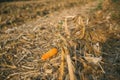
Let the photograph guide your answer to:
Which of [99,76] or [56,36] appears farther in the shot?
[56,36]

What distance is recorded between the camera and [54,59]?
2.83 meters

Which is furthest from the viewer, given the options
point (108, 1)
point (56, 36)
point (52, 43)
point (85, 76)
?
point (108, 1)

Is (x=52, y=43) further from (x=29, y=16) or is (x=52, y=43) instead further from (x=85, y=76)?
(x=29, y=16)

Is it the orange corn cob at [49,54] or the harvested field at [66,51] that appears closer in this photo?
the harvested field at [66,51]

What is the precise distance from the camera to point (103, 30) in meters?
3.68

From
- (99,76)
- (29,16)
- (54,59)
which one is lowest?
(99,76)

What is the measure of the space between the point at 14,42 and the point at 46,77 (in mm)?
1162

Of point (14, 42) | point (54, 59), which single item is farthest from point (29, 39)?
point (54, 59)

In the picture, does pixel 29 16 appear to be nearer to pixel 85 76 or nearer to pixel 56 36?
pixel 56 36

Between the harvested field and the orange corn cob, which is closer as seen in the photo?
the harvested field

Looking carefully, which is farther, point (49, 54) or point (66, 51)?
point (49, 54)

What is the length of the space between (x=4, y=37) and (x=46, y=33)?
2.80 ft

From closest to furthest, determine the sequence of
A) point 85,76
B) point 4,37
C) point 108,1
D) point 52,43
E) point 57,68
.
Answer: point 85,76
point 57,68
point 52,43
point 4,37
point 108,1

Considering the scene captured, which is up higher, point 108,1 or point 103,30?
point 108,1
